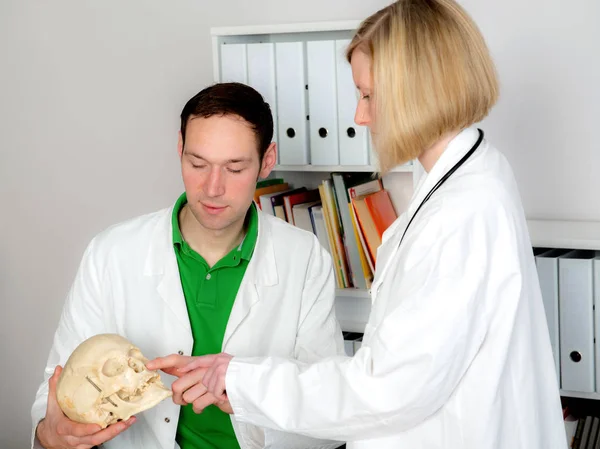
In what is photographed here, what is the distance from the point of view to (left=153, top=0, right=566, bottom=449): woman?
1395 mm

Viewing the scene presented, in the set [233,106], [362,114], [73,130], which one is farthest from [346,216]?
[73,130]

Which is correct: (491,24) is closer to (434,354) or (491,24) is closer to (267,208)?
(267,208)

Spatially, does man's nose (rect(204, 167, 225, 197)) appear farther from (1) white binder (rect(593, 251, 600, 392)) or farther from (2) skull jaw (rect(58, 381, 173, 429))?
(1) white binder (rect(593, 251, 600, 392))

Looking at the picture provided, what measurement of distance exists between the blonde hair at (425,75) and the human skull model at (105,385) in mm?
705

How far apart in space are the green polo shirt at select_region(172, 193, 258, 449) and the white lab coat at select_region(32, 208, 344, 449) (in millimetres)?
29

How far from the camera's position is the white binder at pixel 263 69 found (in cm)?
253

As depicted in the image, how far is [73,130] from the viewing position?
347 centimetres

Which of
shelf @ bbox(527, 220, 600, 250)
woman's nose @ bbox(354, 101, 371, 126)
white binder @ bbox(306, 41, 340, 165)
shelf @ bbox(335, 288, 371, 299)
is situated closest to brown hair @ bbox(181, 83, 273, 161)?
woman's nose @ bbox(354, 101, 371, 126)

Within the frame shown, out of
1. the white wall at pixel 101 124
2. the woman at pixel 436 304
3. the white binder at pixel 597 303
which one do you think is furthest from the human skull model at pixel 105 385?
the white wall at pixel 101 124

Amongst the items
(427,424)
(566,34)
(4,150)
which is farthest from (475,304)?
(4,150)

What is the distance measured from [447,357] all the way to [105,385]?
73 cm

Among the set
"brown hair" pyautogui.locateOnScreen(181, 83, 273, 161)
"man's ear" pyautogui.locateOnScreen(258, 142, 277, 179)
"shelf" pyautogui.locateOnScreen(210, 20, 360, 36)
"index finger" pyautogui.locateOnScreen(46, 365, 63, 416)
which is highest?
"shelf" pyautogui.locateOnScreen(210, 20, 360, 36)

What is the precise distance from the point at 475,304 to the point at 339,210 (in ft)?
4.08

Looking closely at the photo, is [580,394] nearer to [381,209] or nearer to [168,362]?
[381,209]
